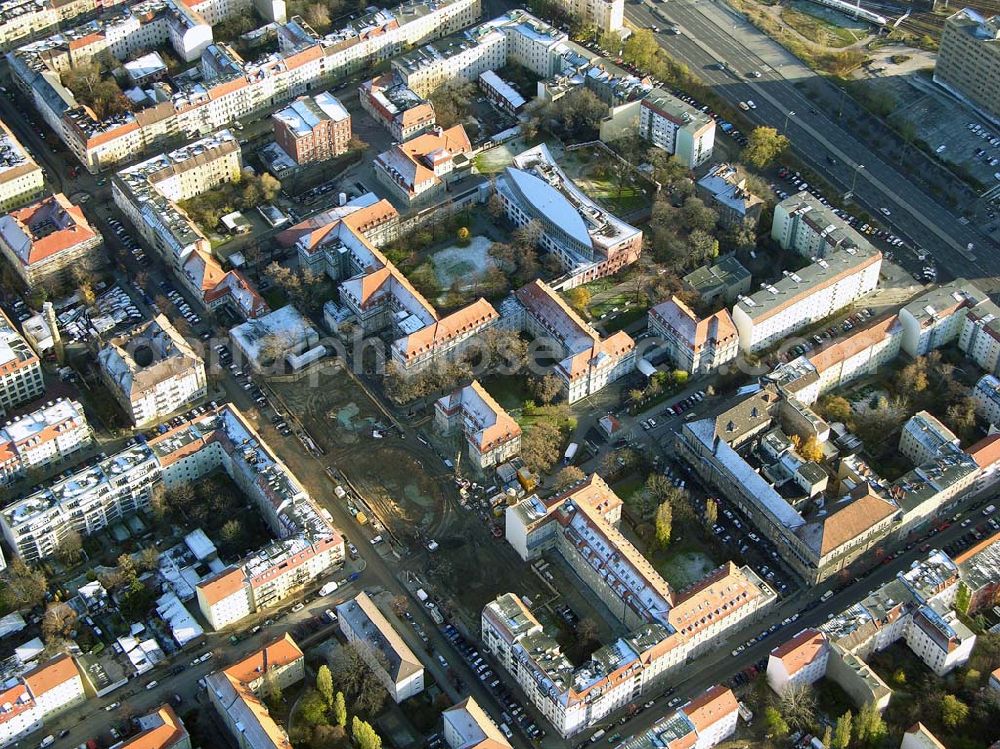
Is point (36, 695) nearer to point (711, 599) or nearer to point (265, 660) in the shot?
point (265, 660)

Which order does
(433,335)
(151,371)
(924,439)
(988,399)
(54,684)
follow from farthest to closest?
1. (433,335)
2. (988,399)
3. (151,371)
4. (924,439)
5. (54,684)

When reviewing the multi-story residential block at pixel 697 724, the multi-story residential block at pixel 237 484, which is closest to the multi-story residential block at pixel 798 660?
the multi-story residential block at pixel 697 724

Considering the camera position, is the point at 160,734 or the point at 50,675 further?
the point at 50,675

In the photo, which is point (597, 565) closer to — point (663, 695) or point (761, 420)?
point (663, 695)

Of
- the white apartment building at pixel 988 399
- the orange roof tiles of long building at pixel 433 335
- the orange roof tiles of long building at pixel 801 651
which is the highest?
the orange roof tiles of long building at pixel 433 335

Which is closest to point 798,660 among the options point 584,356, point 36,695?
point 584,356

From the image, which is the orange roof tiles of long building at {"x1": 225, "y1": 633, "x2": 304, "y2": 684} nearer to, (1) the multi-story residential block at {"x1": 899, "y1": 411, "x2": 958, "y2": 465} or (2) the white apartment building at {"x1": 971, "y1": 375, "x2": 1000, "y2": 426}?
(1) the multi-story residential block at {"x1": 899, "y1": 411, "x2": 958, "y2": 465}

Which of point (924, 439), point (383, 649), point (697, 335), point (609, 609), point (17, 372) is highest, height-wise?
point (697, 335)

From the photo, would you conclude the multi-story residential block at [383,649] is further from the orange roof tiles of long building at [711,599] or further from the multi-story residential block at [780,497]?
the multi-story residential block at [780,497]

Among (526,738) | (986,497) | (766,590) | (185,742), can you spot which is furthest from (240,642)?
(986,497)
